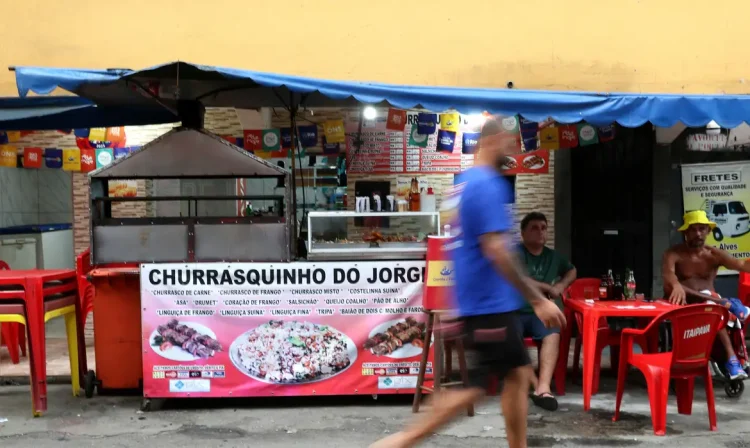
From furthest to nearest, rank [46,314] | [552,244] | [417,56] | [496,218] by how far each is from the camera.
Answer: [552,244] < [417,56] < [46,314] < [496,218]

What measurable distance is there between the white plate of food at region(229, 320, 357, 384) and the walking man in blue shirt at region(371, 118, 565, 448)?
78.2 inches

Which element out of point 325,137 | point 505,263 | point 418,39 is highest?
point 418,39

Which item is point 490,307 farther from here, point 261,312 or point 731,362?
point 731,362

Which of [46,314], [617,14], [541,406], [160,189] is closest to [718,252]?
[541,406]

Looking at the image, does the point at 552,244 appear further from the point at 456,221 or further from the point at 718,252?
the point at 456,221

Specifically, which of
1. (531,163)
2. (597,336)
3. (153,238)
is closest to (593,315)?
(597,336)

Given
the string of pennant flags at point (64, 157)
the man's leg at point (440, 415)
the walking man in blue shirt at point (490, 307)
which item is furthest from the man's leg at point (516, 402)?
the string of pennant flags at point (64, 157)

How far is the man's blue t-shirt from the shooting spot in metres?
3.49

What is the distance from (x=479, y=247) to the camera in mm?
3529

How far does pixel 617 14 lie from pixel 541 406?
4854 mm

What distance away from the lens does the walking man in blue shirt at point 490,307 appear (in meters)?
3.46

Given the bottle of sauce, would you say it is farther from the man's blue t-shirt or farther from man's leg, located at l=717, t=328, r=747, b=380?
the man's blue t-shirt

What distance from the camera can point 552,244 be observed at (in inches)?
347

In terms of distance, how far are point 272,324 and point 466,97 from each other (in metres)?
2.44
